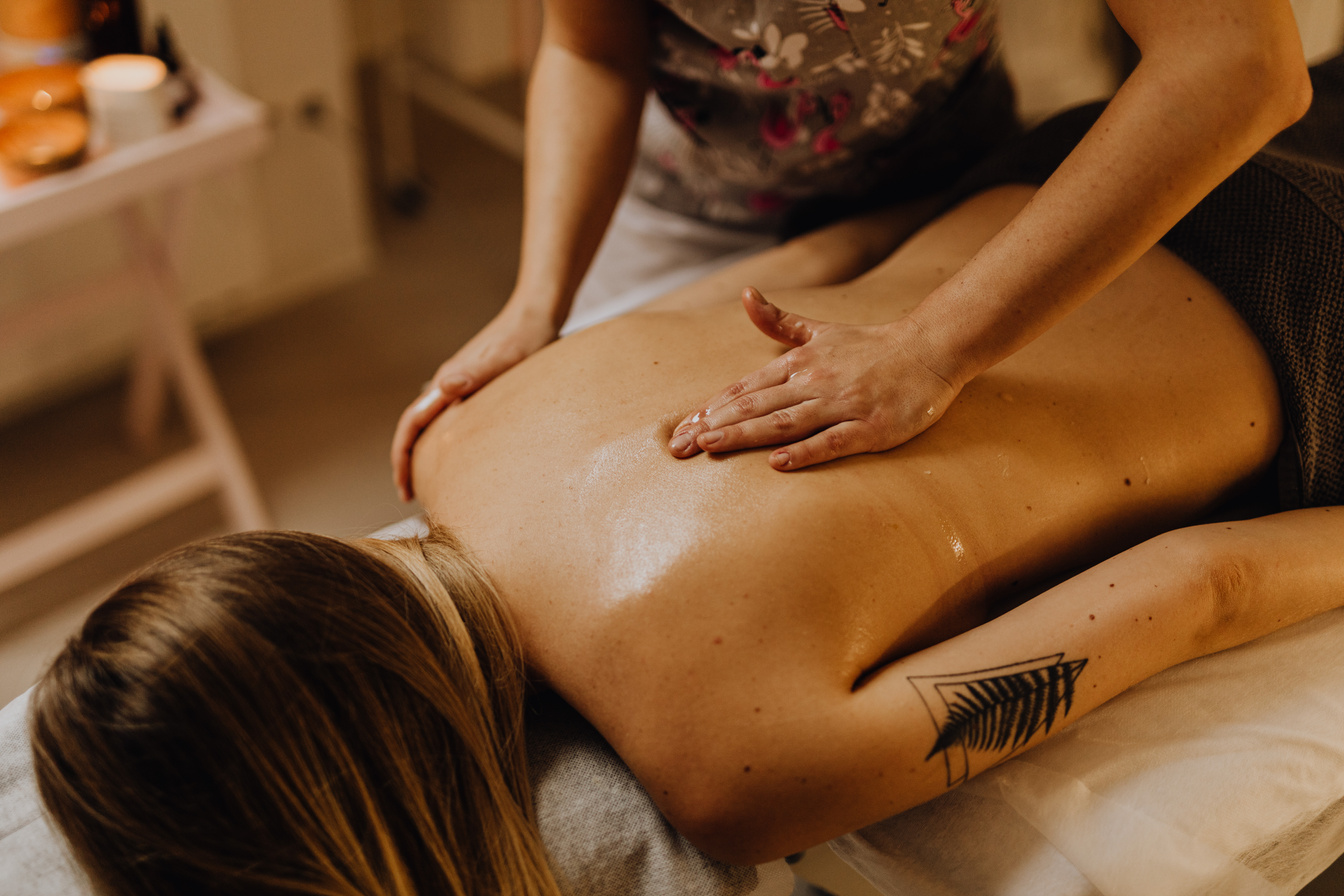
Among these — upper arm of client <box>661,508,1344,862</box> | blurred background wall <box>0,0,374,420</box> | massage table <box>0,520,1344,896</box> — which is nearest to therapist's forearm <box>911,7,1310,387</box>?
upper arm of client <box>661,508,1344,862</box>

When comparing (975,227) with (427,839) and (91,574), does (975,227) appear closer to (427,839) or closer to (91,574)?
(427,839)

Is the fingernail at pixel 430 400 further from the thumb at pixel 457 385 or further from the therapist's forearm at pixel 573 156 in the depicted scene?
the therapist's forearm at pixel 573 156

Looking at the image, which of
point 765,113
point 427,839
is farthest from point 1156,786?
point 765,113

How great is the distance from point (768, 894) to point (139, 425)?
1783 mm

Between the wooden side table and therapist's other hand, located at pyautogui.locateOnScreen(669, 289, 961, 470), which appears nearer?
therapist's other hand, located at pyautogui.locateOnScreen(669, 289, 961, 470)

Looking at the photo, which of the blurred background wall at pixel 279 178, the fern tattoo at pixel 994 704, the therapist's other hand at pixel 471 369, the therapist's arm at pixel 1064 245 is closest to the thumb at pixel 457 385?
the therapist's other hand at pixel 471 369

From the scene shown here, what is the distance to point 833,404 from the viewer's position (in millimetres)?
807

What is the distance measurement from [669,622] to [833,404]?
0.24 meters

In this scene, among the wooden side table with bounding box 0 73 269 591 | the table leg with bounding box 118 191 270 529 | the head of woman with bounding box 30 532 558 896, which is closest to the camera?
the head of woman with bounding box 30 532 558 896

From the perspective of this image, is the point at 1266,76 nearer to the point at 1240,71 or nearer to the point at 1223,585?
the point at 1240,71

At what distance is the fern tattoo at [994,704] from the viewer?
2.37ft

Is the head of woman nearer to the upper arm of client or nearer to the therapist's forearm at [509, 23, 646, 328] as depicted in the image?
the upper arm of client

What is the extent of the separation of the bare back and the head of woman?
0.38ft

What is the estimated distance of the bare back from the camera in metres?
0.74
